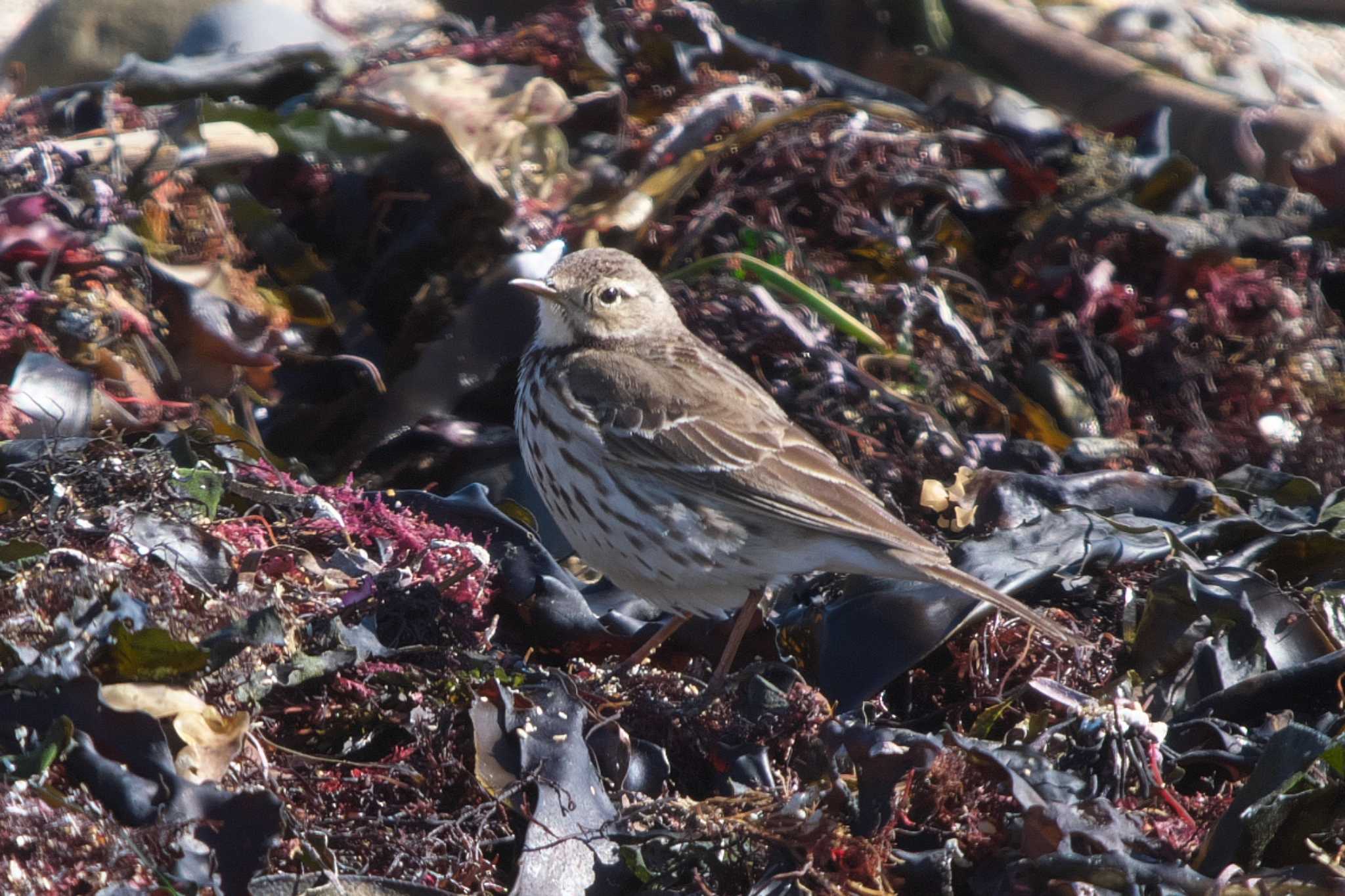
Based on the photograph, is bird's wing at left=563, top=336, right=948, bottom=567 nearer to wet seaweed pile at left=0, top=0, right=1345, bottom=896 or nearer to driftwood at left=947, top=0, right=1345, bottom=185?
wet seaweed pile at left=0, top=0, right=1345, bottom=896

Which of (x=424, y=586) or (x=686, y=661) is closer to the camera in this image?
(x=424, y=586)

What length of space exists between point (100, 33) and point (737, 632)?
4954 millimetres

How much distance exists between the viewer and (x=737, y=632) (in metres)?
3.59

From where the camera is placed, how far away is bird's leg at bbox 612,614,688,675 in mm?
3403

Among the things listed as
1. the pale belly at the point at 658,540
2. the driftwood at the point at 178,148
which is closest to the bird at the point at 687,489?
the pale belly at the point at 658,540

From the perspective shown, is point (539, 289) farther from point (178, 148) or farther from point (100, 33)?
point (100, 33)

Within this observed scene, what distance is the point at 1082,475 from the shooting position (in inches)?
159

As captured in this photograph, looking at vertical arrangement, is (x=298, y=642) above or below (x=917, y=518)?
above

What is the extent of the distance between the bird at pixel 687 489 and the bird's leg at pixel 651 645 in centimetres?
1

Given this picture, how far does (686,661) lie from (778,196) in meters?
2.04

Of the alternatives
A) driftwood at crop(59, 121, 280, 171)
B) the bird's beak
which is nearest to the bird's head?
the bird's beak

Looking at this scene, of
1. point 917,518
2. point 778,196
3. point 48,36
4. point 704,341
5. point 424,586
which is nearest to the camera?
point 424,586

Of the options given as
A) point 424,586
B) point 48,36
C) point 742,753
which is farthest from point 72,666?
point 48,36

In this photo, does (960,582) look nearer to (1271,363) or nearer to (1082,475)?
(1082,475)
